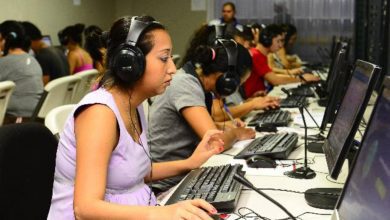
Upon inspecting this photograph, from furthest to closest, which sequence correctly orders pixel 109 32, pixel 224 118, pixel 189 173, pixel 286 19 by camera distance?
pixel 286 19 < pixel 224 118 < pixel 189 173 < pixel 109 32

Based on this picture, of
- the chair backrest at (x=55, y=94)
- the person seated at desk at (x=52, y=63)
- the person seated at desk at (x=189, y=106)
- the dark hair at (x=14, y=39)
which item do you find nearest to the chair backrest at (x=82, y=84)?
the chair backrest at (x=55, y=94)

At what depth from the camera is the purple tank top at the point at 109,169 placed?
1.40 meters

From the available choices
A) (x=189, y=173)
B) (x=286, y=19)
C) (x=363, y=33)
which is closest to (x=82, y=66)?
(x=363, y=33)

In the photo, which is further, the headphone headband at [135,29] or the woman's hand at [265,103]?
the woman's hand at [265,103]

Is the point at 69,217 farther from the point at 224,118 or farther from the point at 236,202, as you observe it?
the point at 224,118

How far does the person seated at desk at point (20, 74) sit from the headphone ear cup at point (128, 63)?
9.55 ft

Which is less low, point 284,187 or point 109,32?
point 109,32

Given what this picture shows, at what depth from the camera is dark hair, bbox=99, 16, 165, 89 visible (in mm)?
1441

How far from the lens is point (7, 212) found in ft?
4.55

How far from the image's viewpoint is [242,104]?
3.24 meters

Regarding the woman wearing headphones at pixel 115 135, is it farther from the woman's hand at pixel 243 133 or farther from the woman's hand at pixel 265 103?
the woman's hand at pixel 265 103

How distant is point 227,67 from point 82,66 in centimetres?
336

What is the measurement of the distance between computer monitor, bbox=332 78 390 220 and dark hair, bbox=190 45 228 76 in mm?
1317

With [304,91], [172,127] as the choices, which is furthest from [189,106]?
[304,91]
